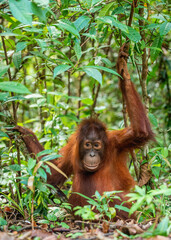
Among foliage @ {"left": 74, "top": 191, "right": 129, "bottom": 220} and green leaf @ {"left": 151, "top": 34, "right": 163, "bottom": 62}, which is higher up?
green leaf @ {"left": 151, "top": 34, "right": 163, "bottom": 62}

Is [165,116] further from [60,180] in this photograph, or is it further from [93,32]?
[93,32]

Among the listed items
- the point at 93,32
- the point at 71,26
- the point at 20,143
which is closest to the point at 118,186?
the point at 20,143

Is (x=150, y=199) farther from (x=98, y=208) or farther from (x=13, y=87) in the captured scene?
(x=13, y=87)

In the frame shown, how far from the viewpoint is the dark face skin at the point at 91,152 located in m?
3.63

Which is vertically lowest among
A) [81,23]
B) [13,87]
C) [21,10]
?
[13,87]

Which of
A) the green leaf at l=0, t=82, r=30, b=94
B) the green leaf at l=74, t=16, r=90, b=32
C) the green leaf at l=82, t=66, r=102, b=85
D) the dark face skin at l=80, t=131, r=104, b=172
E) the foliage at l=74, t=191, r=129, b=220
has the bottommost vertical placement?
the foliage at l=74, t=191, r=129, b=220

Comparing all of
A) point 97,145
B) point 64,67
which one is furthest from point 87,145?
point 64,67

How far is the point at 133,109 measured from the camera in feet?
11.4

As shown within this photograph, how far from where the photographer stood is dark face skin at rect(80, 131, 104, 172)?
3.63 metres

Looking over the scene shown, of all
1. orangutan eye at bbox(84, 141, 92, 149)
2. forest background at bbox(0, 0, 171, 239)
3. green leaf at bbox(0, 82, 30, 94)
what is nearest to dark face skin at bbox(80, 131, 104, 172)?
orangutan eye at bbox(84, 141, 92, 149)

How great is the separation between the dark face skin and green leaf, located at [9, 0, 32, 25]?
2031 mm

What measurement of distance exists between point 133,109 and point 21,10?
6.11 feet

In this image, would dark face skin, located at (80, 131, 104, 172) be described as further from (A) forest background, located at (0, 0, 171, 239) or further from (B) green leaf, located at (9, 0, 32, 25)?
(B) green leaf, located at (9, 0, 32, 25)

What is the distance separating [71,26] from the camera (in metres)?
2.43
